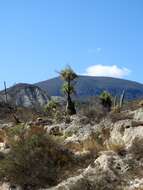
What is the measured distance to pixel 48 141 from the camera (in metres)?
14.7

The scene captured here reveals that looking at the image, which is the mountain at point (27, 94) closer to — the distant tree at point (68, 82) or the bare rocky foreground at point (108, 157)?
the distant tree at point (68, 82)

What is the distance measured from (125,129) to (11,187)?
17.3ft

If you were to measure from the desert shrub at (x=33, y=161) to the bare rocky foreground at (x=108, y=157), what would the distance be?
1.34 feet

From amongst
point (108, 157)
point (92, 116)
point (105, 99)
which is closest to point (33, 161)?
point (108, 157)

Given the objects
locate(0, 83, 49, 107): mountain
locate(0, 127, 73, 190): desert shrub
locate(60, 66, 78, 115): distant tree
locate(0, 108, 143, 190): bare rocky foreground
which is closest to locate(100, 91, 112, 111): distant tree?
locate(60, 66, 78, 115): distant tree

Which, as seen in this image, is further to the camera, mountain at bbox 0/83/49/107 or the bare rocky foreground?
mountain at bbox 0/83/49/107

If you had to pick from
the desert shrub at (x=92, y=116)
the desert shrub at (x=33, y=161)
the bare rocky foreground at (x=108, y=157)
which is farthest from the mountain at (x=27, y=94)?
the desert shrub at (x=33, y=161)

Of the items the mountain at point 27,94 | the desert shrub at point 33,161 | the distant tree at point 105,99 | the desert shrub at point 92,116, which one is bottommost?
the desert shrub at point 33,161

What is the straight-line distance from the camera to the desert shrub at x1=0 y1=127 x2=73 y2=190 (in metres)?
13.3

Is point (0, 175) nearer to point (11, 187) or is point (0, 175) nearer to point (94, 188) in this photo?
point (11, 187)

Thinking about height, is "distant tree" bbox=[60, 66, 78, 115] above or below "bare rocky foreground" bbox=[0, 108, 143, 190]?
above

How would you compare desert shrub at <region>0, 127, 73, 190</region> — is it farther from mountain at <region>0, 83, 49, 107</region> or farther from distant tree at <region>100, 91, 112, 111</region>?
mountain at <region>0, 83, 49, 107</region>

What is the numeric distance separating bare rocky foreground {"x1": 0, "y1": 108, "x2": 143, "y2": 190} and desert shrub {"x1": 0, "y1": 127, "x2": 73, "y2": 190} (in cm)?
41

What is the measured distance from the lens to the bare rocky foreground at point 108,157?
12.0 metres
